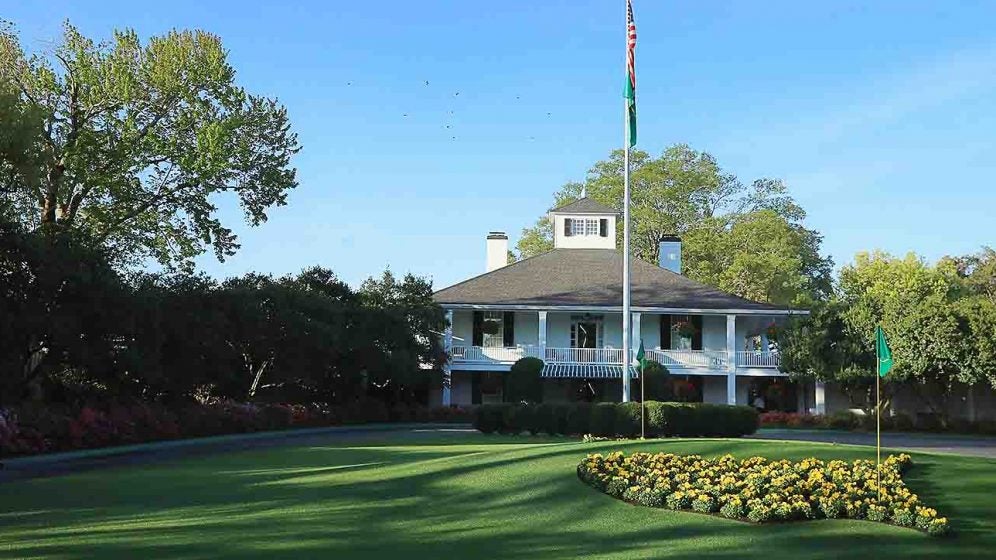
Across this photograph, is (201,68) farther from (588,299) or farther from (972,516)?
(972,516)

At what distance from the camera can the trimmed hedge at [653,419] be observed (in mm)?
27438

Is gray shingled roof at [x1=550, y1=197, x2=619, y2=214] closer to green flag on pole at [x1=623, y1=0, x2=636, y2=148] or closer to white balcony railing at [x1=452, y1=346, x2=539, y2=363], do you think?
white balcony railing at [x1=452, y1=346, x2=539, y2=363]

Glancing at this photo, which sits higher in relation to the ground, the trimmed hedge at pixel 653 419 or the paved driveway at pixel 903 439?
the trimmed hedge at pixel 653 419

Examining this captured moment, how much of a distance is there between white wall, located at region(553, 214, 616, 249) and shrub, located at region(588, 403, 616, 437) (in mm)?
25348

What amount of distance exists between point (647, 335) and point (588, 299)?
3.72 metres

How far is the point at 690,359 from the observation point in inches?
1855

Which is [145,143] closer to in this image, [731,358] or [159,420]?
[159,420]

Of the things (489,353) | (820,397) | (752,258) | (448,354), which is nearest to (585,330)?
(489,353)

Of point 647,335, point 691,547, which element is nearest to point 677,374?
point 647,335

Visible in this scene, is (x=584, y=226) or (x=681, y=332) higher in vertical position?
(x=584, y=226)

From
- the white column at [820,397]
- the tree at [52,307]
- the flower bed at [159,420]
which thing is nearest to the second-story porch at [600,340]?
the white column at [820,397]

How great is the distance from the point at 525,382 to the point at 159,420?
18574mm

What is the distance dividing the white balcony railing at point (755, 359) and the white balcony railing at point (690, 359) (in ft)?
2.48

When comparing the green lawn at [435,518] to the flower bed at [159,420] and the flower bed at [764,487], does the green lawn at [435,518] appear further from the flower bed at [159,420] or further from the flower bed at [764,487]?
the flower bed at [159,420]
